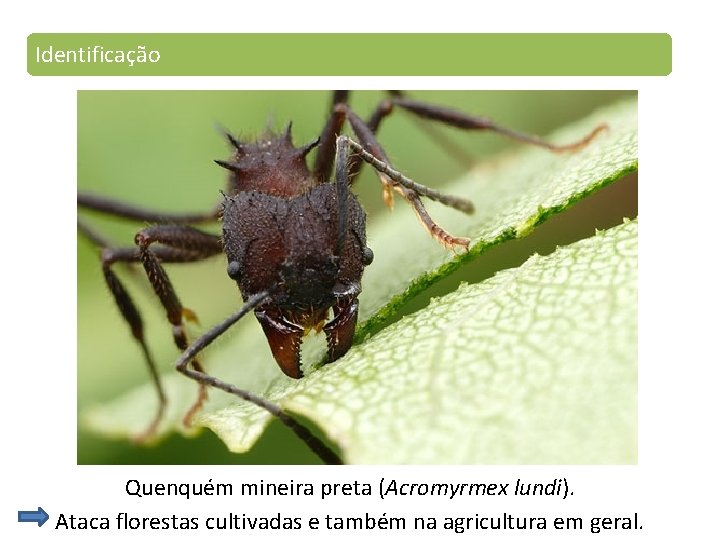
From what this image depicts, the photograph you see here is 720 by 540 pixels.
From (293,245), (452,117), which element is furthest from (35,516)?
(452,117)

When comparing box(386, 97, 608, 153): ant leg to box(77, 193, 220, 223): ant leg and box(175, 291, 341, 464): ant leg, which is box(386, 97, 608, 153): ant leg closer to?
box(77, 193, 220, 223): ant leg

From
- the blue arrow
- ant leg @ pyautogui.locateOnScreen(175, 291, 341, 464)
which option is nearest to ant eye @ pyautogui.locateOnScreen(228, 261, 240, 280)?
ant leg @ pyautogui.locateOnScreen(175, 291, 341, 464)

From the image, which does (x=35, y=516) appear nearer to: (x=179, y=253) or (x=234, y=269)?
(x=234, y=269)

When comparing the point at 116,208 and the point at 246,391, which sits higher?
the point at 116,208

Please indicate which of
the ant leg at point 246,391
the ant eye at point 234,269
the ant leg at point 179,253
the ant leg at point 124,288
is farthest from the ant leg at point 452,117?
the ant leg at point 246,391

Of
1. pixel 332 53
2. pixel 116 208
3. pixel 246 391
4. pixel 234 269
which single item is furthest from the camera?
pixel 116 208

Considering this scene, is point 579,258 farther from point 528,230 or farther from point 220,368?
point 220,368
